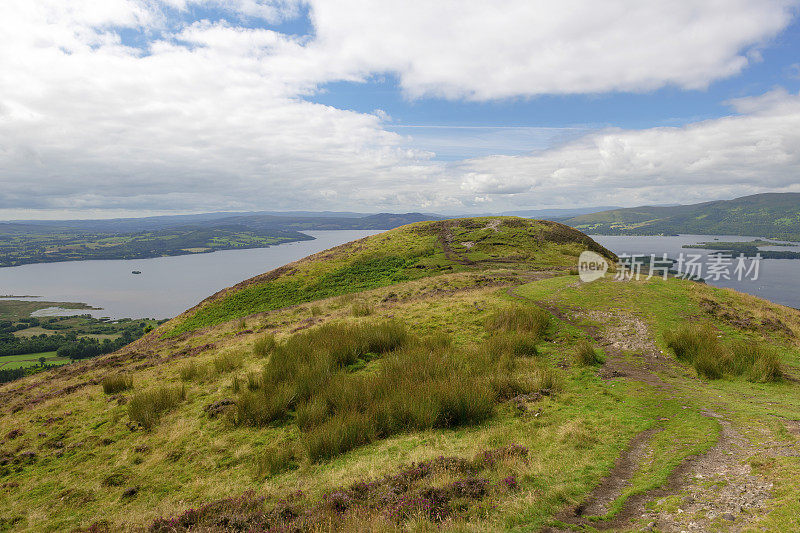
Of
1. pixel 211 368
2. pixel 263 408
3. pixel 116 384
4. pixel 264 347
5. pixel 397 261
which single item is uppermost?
pixel 397 261

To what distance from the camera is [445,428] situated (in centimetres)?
924

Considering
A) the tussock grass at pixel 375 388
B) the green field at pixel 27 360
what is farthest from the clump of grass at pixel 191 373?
the green field at pixel 27 360

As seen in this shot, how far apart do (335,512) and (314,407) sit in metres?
4.14

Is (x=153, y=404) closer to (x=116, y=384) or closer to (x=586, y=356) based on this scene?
(x=116, y=384)

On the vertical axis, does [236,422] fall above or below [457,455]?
below

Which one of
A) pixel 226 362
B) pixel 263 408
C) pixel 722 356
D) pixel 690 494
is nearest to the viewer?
Result: pixel 690 494

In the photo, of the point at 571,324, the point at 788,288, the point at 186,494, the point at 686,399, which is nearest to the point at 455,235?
the point at 571,324

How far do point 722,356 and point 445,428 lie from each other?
36.9ft

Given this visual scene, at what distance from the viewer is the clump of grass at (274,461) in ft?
26.1

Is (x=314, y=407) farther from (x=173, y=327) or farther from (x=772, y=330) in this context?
(x=173, y=327)

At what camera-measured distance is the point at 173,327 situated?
38.3 metres

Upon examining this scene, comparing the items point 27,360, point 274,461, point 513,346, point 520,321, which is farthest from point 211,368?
point 27,360

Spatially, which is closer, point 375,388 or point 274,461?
point 274,461

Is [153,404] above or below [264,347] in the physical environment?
below
